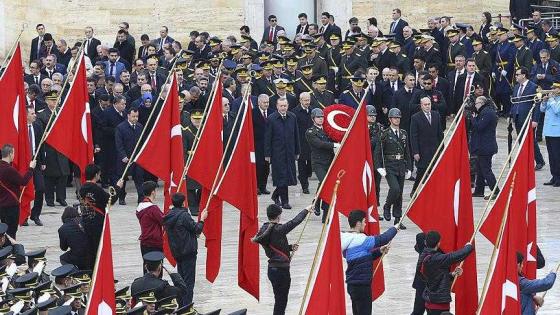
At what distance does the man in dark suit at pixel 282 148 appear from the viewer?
85.3 ft

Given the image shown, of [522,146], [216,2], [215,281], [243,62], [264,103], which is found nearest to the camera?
[522,146]

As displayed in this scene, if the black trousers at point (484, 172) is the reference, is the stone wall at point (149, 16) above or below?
above

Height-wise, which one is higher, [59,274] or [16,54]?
[16,54]

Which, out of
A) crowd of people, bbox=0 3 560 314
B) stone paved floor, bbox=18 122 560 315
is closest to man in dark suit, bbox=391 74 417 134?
crowd of people, bbox=0 3 560 314

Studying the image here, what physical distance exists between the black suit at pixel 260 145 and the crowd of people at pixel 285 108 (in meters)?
0.02

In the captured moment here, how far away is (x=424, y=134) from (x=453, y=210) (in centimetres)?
743

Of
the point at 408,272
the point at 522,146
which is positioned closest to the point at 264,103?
the point at 408,272

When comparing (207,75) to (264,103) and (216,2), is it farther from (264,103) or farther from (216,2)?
(216,2)

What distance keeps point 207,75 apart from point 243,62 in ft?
6.52

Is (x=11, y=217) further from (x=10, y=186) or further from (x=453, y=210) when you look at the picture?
(x=453, y=210)

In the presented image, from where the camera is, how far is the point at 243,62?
30.9 meters

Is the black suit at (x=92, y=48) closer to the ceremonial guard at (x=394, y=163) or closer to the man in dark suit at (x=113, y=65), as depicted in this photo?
the man in dark suit at (x=113, y=65)

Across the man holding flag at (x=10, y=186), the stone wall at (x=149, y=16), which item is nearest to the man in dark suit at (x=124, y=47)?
the stone wall at (x=149, y=16)

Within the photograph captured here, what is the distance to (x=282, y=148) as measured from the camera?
86.2 feet
